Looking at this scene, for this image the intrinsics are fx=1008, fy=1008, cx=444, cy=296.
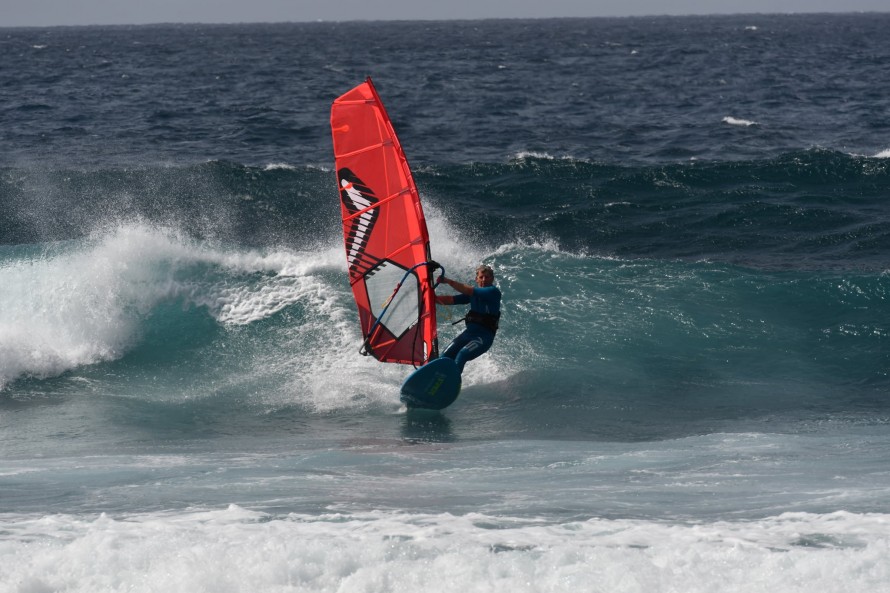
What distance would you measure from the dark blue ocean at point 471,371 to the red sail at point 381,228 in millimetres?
952

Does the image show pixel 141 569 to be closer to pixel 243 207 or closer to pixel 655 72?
pixel 243 207

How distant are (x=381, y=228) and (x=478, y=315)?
1.19 meters

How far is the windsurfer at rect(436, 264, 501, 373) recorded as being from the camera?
8828 millimetres

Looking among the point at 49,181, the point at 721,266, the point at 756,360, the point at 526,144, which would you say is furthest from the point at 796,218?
the point at 49,181

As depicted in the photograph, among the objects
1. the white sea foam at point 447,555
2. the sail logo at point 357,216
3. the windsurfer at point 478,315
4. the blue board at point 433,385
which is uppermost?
the sail logo at point 357,216

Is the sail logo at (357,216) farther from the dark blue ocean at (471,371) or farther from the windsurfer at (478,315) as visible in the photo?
the dark blue ocean at (471,371)

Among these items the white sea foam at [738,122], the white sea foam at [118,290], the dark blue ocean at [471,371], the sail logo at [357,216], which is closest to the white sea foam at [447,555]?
the dark blue ocean at [471,371]

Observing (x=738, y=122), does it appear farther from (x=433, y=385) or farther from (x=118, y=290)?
(x=433, y=385)

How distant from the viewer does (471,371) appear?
34.3 feet

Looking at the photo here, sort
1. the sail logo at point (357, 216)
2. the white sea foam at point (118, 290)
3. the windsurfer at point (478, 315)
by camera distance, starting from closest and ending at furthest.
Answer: the windsurfer at point (478, 315), the sail logo at point (357, 216), the white sea foam at point (118, 290)

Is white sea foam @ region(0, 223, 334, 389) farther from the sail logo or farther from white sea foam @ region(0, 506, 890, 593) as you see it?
white sea foam @ region(0, 506, 890, 593)

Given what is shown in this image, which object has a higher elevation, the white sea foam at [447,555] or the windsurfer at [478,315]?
the windsurfer at [478,315]

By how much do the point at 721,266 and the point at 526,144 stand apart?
10.1m

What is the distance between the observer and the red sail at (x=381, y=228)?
8.99 metres
